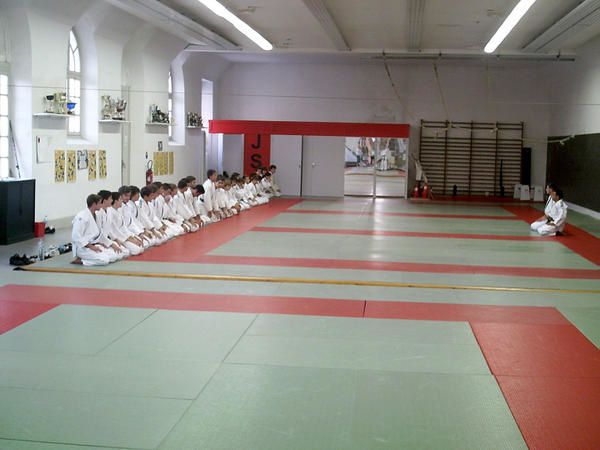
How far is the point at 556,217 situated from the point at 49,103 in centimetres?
929

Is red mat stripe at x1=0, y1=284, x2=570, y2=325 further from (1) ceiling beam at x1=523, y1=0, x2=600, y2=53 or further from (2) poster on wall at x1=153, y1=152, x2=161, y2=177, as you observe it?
(2) poster on wall at x1=153, y1=152, x2=161, y2=177

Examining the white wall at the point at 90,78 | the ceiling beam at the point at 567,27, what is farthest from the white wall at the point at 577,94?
the white wall at the point at 90,78

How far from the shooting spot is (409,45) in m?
17.1

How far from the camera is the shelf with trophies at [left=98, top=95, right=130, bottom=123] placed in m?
13.7

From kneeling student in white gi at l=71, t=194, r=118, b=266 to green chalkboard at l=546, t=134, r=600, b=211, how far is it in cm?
1194

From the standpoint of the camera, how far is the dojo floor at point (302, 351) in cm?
409

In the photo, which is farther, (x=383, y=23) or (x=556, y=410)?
(x=383, y=23)

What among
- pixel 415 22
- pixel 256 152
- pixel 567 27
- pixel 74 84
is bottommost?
pixel 256 152

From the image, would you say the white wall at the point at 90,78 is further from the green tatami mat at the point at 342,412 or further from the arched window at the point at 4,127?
the green tatami mat at the point at 342,412

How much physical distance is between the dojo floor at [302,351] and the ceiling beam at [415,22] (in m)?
4.74

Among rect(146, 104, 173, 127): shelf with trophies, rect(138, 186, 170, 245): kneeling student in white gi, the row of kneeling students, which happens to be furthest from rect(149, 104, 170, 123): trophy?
rect(138, 186, 170, 245): kneeling student in white gi

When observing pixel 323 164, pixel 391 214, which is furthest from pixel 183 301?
pixel 323 164

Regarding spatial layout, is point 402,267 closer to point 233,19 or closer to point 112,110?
point 233,19

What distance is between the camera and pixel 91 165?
13438 millimetres
